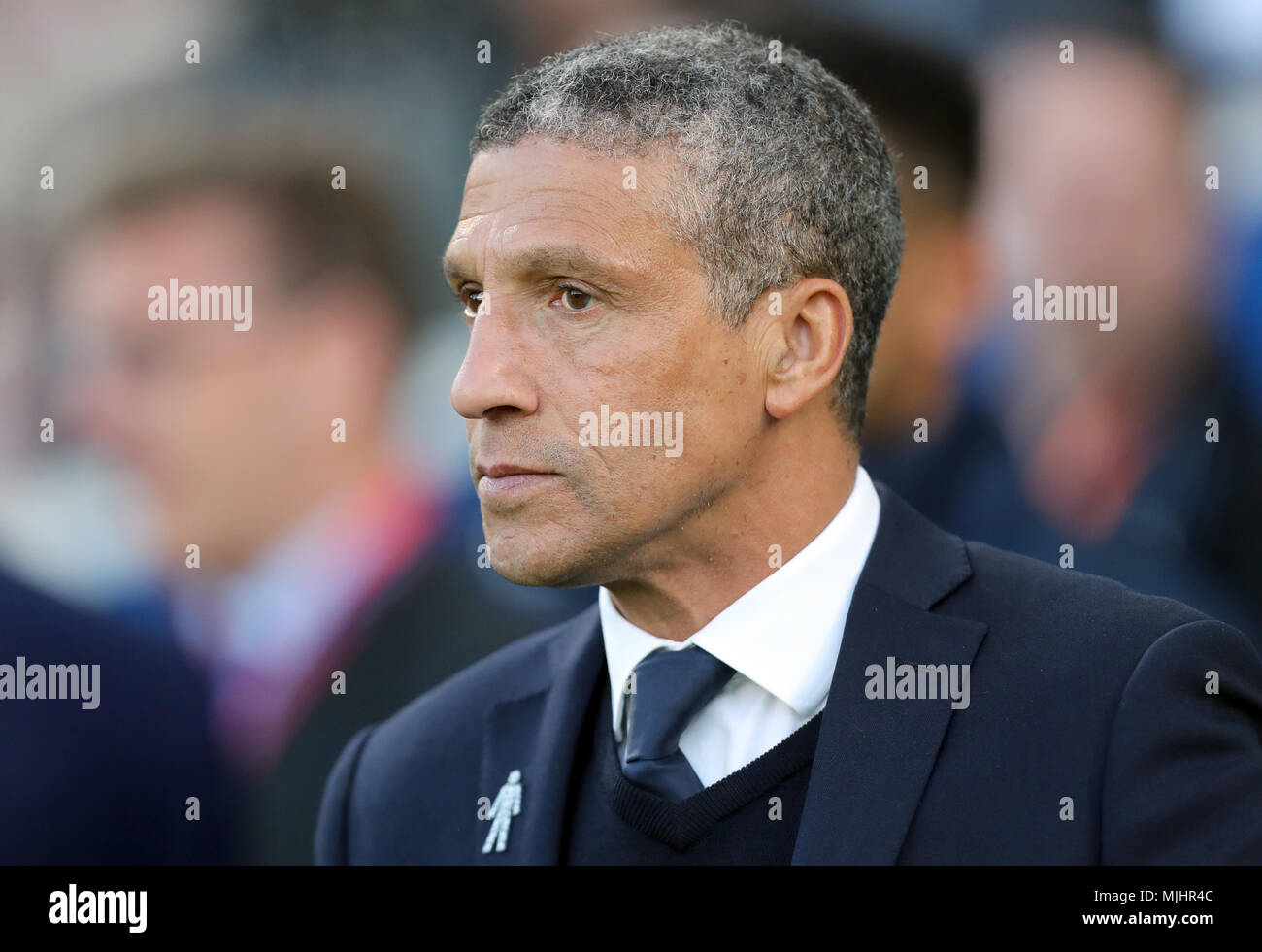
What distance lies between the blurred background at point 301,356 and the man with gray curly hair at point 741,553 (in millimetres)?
1527

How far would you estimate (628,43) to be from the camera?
2.67m

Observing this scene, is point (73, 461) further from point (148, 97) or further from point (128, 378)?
point (148, 97)

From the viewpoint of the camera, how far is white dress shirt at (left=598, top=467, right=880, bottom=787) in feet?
8.02

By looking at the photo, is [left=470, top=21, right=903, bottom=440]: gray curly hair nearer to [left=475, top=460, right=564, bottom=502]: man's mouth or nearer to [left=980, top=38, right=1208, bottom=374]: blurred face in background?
[left=475, top=460, right=564, bottom=502]: man's mouth

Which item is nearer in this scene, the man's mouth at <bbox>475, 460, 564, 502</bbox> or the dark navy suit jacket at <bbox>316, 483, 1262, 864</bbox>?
the dark navy suit jacket at <bbox>316, 483, 1262, 864</bbox>

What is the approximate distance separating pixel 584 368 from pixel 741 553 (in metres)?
0.47

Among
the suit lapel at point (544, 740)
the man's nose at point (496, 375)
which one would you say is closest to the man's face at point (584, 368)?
the man's nose at point (496, 375)

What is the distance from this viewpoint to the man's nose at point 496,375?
242cm

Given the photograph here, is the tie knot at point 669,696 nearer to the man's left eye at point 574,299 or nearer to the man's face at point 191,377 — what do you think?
the man's left eye at point 574,299

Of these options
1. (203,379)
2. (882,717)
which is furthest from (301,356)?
(882,717)

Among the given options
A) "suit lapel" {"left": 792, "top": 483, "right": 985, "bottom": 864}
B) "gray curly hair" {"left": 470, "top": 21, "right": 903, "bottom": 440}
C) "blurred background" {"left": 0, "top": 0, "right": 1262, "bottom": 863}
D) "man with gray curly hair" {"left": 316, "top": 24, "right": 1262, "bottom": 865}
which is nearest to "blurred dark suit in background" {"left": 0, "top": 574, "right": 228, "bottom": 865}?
"blurred background" {"left": 0, "top": 0, "right": 1262, "bottom": 863}

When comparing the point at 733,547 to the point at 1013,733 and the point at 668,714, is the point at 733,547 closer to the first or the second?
the point at 668,714

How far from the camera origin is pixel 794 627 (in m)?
2.50

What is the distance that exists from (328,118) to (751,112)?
88.2 inches
